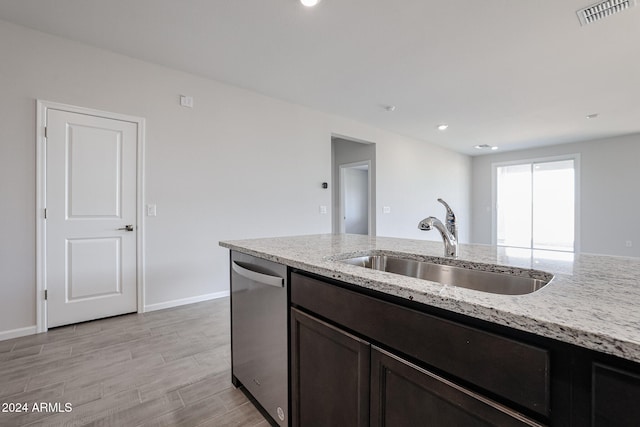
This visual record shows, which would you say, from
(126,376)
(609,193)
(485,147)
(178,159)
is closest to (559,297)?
(126,376)

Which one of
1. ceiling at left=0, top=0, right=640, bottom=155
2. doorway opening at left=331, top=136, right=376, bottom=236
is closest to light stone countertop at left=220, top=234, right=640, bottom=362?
ceiling at left=0, top=0, right=640, bottom=155

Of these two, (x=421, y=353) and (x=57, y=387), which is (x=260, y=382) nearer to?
(x=421, y=353)

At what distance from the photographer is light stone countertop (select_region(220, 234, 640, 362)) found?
52 centimetres

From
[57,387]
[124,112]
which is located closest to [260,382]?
[57,387]

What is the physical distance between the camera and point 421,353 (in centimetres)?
78

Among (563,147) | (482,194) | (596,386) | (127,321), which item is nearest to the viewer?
(596,386)

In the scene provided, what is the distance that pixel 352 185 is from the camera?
695 cm

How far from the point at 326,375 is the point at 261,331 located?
50 centimetres

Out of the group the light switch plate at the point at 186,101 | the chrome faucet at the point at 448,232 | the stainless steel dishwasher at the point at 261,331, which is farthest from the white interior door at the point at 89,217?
the chrome faucet at the point at 448,232

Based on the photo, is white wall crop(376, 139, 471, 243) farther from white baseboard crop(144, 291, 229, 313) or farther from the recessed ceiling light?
white baseboard crop(144, 291, 229, 313)

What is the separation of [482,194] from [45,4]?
849 centimetres

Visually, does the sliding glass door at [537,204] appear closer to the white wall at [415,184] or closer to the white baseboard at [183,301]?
the white wall at [415,184]

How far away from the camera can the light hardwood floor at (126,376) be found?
1.54 m

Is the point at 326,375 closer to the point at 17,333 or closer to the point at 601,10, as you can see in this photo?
the point at 17,333
